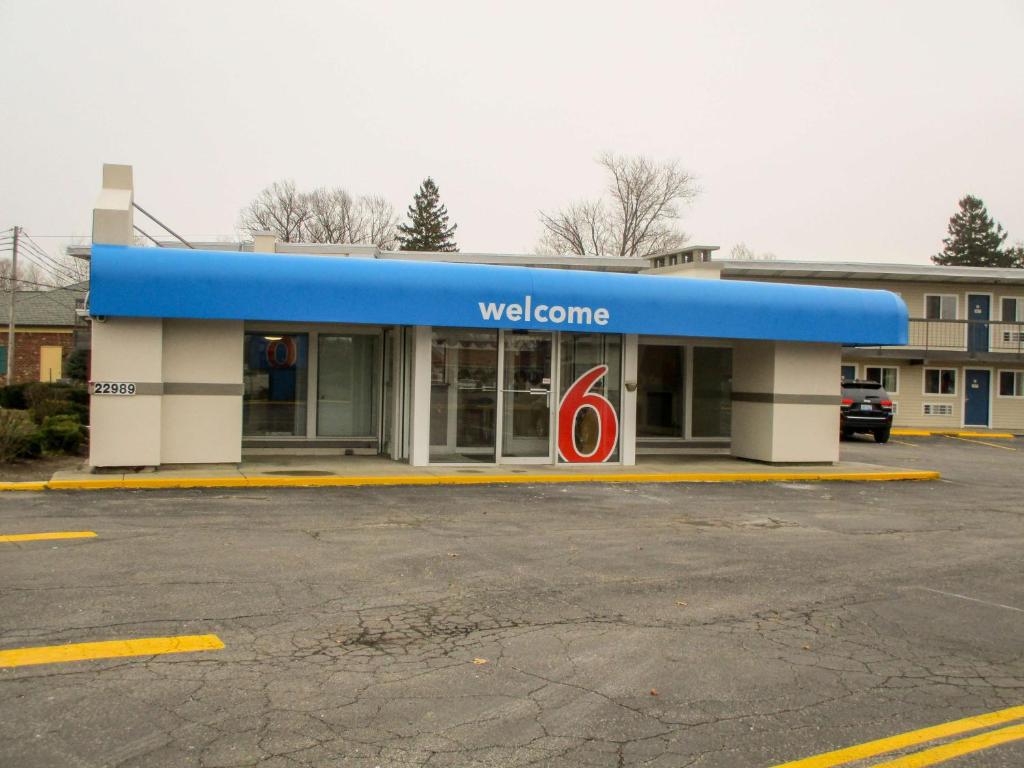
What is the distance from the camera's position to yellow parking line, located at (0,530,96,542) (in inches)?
366

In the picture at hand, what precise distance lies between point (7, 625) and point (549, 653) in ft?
11.7

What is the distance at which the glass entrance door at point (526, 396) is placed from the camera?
16.9 meters

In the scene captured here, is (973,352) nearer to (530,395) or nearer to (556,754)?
(530,395)

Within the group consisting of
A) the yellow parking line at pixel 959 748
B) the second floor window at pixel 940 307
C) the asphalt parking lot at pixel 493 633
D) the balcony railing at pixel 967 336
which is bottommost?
the yellow parking line at pixel 959 748

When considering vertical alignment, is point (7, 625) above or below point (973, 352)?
below

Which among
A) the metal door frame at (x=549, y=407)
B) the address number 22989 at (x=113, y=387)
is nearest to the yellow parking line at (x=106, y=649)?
the address number 22989 at (x=113, y=387)

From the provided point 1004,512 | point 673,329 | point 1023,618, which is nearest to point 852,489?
point 1004,512

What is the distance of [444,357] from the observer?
54.1 ft

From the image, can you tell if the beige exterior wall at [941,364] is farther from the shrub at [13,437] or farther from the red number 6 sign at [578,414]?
the shrub at [13,437]

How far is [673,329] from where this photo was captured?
1677 centimetres

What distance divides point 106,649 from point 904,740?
466cm

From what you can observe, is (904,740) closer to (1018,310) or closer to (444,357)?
(444,357)

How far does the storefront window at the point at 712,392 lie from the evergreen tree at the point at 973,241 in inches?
2623

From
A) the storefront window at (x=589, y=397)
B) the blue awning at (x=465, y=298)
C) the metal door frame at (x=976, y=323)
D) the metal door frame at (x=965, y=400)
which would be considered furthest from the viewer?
the metal door frame at (x=965, y=400)
